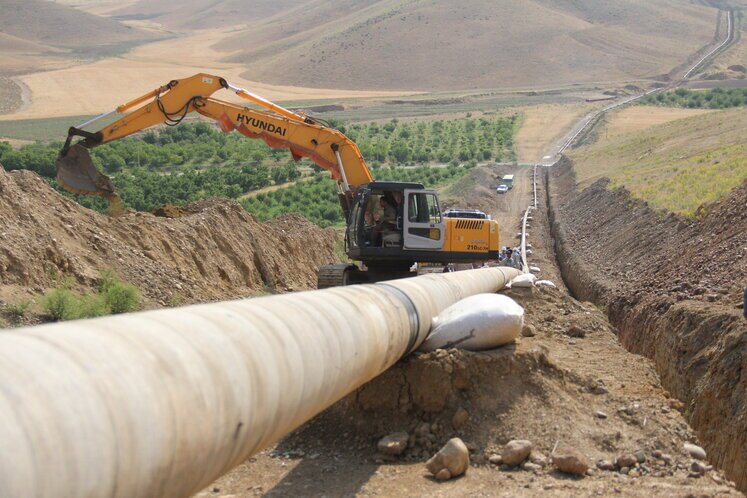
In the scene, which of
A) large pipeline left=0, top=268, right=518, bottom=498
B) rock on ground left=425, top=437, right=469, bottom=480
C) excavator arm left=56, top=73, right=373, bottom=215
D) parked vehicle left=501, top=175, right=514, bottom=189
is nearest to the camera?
large pipeline left=0, top=268, right=518, bottom=498

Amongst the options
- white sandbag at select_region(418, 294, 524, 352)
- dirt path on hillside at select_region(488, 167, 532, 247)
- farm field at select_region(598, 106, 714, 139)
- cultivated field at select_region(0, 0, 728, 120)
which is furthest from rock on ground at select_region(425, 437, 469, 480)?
cultivated field at select_region(0, 0, 728, 120)

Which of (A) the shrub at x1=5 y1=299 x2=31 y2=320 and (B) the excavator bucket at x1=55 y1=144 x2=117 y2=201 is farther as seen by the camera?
(B) the excavator bucket at x1=55 y1=144 x2=117 y2=201

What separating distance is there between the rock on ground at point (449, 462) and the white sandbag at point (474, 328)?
197cm

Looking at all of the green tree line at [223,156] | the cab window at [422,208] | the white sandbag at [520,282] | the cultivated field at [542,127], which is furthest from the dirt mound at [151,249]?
the cultivated field at [542,127]

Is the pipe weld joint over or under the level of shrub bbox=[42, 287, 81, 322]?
over

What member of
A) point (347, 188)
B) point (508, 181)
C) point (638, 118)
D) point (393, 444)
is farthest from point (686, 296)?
point (638, 118)

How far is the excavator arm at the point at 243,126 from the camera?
2250 centimetres

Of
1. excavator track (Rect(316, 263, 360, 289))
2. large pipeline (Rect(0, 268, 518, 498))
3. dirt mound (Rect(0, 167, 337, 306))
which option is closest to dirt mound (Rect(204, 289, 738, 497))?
large pipeline (Rect(0, 268, 518, 498))

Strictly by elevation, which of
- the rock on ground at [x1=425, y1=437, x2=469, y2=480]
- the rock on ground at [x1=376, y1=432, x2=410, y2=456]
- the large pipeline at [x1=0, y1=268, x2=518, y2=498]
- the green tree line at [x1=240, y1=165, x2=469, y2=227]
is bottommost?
the green tree line at [x1=240, y1=165, x2=469, y2=227]

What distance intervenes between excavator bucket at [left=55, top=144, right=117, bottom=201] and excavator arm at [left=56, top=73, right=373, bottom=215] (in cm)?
6

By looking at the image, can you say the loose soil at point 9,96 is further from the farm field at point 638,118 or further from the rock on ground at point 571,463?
the rock on ground at point 571,463

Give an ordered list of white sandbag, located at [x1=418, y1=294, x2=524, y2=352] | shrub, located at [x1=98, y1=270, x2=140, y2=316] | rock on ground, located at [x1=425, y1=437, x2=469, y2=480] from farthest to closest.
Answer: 1. shrub, located at [x1=98, y1=270, x2=140, y2=316]
2. white sandbag, located at [x1=418, y1=294, x2=524, y2=352]
3. rock on ground, located at [x1=425, y1=437, x2=469, y2=480]

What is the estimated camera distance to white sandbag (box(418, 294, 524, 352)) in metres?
11.5

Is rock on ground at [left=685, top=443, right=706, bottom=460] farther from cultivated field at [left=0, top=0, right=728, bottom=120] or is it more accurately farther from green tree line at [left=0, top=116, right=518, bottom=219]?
cultivated field at [left=0, top=0, right=728, bottom=120]
